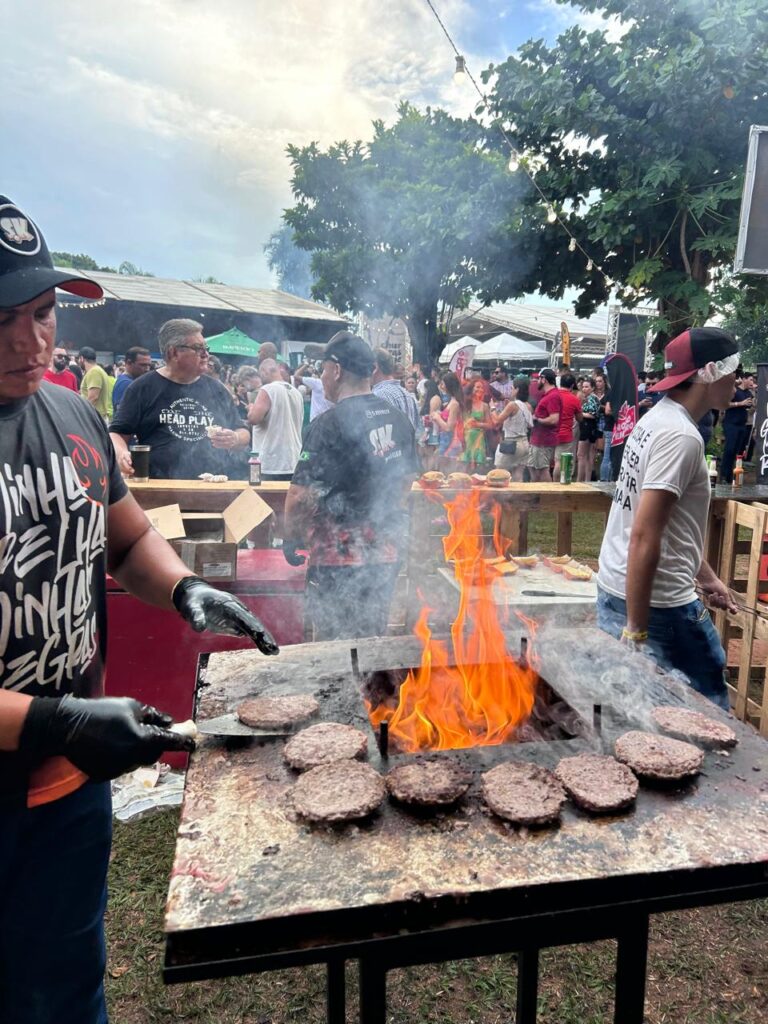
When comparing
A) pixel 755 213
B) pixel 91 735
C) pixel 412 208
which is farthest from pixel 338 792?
pixel 412 208

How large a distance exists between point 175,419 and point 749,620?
4.50 meters

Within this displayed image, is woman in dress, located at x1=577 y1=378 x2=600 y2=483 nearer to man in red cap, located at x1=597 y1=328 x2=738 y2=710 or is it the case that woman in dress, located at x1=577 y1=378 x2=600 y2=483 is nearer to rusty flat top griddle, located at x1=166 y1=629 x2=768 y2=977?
Answer: man in red cap, located at x1=597 y1=328 x2=738 y2=710

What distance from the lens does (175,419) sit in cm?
517

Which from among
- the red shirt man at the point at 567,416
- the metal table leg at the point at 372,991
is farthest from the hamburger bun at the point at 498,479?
the metal table leg at the point at 372,991

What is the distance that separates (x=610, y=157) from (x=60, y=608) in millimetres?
11693

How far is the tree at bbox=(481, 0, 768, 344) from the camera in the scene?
Result: 8.75 metres

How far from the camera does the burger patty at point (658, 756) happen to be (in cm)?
170

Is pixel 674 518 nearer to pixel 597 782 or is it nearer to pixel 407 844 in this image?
pixel 597 782

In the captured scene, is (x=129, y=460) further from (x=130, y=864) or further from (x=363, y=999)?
(x=363, y=999)

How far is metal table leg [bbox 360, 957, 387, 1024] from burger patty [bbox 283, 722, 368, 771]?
469mm

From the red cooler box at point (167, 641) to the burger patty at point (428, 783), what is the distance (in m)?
2.29

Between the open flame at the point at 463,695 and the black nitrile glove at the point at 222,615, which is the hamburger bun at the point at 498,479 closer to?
the open flame at the point at 463,695

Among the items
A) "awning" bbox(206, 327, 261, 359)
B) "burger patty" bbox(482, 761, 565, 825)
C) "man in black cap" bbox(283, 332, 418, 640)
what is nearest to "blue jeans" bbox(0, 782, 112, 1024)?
"burger patty" bbox(482, 761, 565, 825)

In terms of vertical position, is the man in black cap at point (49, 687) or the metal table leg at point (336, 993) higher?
the man in black cap at point (49, 687)
